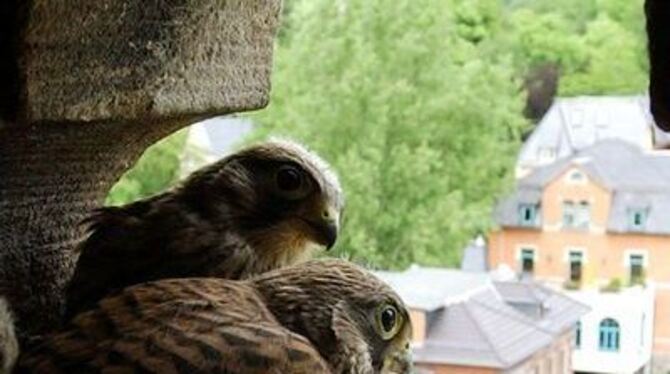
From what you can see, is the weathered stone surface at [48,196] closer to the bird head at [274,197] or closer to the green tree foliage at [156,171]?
the bird head at [274,197]

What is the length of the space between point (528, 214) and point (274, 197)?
44.3 inches

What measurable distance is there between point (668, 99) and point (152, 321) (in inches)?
9.3

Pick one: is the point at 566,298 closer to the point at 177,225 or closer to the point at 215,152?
the point at 215,152

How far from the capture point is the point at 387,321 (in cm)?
56

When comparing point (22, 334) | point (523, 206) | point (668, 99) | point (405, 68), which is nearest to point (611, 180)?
point (523, 206)

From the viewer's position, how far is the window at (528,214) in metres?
1.82

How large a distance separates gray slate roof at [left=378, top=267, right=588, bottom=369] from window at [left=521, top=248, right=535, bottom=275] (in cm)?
11

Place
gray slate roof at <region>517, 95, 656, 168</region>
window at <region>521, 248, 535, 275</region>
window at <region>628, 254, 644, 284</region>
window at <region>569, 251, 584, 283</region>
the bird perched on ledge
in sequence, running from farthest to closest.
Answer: window at <region>521, 248, 535, 275</region> → window at <region>569, 251, 584, 283</region> → gray slate roof at <region>517, 95, 656, 168</region> → window at <region>628, 254, 644, 284</region> → the bird perched on ledge

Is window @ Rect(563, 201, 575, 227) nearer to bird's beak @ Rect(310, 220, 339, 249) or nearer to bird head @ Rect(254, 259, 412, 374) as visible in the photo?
bird's beak @ Rect(310, 220, 339, 249)

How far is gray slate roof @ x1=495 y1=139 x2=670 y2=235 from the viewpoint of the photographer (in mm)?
1324

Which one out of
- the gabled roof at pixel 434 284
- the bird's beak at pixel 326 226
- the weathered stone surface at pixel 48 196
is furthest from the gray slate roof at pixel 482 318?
the weathered stone surface at pixel 48 196

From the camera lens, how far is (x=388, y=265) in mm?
1357

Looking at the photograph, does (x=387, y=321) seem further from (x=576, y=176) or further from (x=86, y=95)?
(x=576, y=176)

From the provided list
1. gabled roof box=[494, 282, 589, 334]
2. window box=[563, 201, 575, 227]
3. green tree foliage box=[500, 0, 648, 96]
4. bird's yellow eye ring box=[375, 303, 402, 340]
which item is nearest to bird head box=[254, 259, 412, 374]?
bird's yellow eye ring box=[375, 303, 402, 340]
